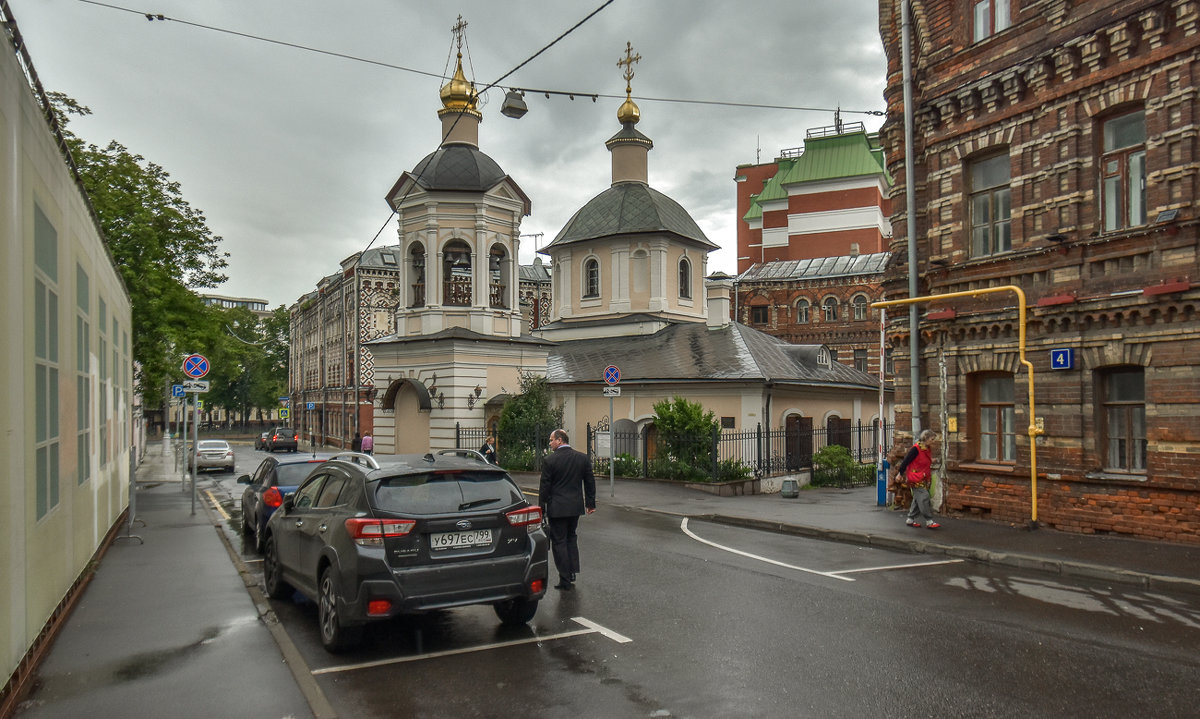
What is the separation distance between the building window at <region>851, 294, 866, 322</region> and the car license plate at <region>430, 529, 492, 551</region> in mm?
42179

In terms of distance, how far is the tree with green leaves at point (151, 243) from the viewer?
2305 cm

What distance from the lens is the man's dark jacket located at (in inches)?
387

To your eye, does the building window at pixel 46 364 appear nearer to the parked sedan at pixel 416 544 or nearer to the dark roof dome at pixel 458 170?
the parked sedan at pixel 416 544

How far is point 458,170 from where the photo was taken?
29.5 m

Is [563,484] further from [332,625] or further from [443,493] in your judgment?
[332,625]

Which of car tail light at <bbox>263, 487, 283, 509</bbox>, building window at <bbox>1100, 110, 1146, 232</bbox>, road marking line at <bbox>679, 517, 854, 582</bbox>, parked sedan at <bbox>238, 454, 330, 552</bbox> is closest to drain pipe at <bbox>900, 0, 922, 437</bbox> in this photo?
building window at <bbox>1100, 110, 1146, 232</bbox>

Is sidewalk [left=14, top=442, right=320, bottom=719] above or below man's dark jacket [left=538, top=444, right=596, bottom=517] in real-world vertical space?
below

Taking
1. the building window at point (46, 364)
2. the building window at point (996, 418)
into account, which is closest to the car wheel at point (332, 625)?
the building window at point (46, 364)

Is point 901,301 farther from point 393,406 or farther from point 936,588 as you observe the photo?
point 393,406

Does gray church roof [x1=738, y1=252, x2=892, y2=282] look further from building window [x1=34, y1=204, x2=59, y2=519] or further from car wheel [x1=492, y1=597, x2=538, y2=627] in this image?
building window [x1=34, y1=204, x2=59, y2=519]

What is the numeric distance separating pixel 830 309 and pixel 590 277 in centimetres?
1617

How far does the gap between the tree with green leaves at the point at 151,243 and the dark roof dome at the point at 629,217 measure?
617 inches

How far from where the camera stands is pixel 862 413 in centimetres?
3547

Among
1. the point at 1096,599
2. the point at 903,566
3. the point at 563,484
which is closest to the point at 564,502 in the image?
the point at 563,484
